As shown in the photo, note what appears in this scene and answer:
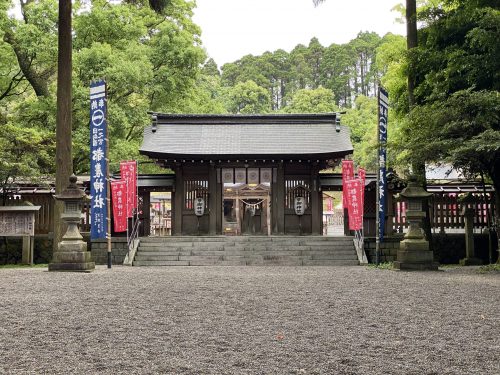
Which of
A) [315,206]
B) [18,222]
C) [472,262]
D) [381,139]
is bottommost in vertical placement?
[472,262]

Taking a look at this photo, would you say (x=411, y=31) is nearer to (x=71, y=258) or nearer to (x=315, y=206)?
(x=315, y=206)

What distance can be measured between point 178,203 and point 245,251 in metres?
4.53

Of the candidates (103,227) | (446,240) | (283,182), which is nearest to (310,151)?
(283,182)

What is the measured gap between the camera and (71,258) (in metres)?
12.4

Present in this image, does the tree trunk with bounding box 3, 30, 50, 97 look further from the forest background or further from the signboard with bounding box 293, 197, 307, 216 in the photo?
the signboard with bounding box 293, 197, 307, 216

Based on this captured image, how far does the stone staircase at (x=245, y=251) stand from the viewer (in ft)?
54.7

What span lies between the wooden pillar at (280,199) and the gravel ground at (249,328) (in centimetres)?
1127

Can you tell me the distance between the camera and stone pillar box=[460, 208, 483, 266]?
17.0 meters

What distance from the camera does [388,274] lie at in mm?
11883

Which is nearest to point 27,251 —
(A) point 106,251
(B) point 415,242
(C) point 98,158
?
(A) point 106,251

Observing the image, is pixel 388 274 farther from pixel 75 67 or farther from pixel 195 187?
pixel 75 67

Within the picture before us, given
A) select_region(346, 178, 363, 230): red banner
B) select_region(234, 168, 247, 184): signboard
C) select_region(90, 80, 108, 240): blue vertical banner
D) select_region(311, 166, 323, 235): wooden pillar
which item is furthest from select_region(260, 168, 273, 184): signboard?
select_region(90, 80, 108, 240): blue vertical banner

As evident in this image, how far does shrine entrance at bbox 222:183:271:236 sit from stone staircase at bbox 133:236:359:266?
7.08 meters

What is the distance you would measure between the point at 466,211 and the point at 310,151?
5.94 m
